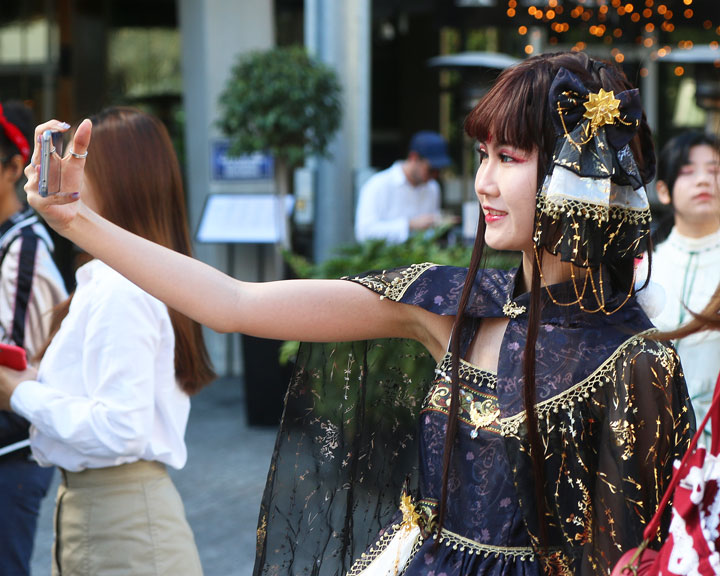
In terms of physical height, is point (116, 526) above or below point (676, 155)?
below

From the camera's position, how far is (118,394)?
256 cm

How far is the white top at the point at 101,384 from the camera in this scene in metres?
2.56

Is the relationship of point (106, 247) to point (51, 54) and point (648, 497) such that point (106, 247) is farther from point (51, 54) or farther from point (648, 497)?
point (51, 54)

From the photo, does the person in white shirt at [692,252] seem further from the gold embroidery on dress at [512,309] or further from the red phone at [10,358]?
the red phone at [10,358]

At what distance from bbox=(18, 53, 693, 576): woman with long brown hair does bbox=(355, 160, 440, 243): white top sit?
16.0ft

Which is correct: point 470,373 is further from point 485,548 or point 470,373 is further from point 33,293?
point 33,293

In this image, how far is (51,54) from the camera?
12.5 metres

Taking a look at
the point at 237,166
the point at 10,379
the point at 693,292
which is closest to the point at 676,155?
the point at 693,292

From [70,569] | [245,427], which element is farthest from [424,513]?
[245,427]

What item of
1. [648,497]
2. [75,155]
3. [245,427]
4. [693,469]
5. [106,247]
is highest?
[75,155]

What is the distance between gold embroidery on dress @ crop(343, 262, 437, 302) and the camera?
211cm

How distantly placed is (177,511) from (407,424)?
85 centimetres

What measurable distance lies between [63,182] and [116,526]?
115 cm

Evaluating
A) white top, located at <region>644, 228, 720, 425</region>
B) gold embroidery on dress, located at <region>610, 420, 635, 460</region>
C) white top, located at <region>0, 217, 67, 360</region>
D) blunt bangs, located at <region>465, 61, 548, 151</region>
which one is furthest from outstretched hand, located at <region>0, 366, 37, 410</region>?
white top, located at <region>644, 228, 720, 425</region>
